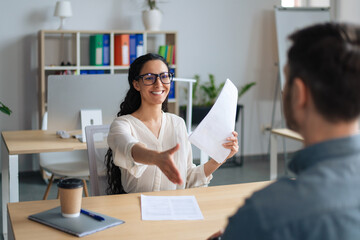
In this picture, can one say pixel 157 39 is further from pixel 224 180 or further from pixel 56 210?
pixel 56 210

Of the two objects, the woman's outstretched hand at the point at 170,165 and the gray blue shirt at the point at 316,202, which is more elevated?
the gray blue shirt at the point at 316,202

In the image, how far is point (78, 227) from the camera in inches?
56.1

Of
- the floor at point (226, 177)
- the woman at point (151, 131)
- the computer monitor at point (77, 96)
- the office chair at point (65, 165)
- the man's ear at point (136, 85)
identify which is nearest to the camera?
the woman at point (151, 131)

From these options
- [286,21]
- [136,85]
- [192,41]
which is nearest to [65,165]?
[136,85]

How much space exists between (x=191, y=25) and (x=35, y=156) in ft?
7.34

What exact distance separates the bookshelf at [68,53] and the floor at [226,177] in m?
0.64

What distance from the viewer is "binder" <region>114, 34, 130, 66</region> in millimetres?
4750

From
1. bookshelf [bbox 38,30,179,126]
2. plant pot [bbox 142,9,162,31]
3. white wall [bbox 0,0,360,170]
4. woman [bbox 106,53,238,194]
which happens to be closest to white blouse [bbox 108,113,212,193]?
woman [bbox 106,53,238,194]

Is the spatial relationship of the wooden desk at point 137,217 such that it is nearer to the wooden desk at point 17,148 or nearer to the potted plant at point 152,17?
the wooden desk at point 17,148

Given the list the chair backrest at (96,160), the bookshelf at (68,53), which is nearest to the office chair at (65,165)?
the bookshelf at (68,53)

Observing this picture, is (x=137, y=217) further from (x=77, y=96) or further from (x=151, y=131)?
(x=77, y=96)

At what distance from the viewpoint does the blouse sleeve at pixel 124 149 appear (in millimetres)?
1703

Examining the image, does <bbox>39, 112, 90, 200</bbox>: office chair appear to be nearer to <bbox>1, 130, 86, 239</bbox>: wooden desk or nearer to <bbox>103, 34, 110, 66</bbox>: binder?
<bbox>1, 130, 86, 239</bbox>: wooden desk

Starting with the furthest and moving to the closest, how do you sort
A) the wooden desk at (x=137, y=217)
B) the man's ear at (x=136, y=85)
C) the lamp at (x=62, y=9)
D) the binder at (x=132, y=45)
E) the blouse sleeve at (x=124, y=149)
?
the binder at (x=132, y=45), the lamp at (x=62, y=9), the man's ear at (x=136, y=85), the blouse sleeve at (x=124, y=149), the wooden desk at (x=137, y=217)
